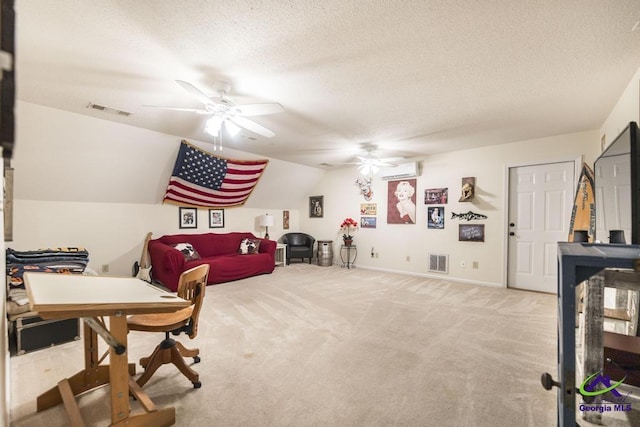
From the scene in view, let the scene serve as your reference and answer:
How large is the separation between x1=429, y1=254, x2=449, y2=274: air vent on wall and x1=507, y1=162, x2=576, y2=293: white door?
0.98m

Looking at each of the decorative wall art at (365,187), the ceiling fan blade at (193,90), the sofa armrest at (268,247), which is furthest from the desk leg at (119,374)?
the decorative wall art at (365,187)

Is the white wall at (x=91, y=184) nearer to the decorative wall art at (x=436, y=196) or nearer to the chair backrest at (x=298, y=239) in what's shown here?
the chair backrest at (x=298, y=239)

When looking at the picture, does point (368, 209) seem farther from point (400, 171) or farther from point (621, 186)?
point (621, 186)

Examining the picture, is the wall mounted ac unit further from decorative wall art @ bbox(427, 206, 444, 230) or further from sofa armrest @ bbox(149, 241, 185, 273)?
sofa armrest @ bbox(149, 241, 185, 273)

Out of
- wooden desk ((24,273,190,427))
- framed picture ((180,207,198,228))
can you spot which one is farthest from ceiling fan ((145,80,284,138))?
framed picture ((180,207,198,228))

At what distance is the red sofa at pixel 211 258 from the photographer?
4414mm

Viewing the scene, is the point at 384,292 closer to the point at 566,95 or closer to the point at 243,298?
the point at 243,298

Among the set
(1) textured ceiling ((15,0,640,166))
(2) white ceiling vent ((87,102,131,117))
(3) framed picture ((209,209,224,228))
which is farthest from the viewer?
(3) framed picture ((209,209,224,228))

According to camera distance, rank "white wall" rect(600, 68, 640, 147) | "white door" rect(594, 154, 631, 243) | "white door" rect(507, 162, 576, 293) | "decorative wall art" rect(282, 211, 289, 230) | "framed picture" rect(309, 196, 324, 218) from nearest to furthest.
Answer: "white door" rect(594, 154, 631, 243) < "white wall" rect(600, 68, 640, 147) < "white door" rect(507, 162, 576, 293) < "framed picture" rect(309, 196, 324, 218) < "decorative wall art" rect(282, 211, 289, 230)

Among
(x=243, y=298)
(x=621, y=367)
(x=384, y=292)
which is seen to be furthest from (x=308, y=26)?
(x=384, y=292)

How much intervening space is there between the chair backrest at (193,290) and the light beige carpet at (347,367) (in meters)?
0.41

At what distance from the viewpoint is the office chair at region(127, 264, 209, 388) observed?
193 centimetres

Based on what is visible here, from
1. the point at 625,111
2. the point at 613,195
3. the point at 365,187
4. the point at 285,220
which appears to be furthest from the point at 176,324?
the point at 285,220

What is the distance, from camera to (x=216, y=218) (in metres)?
6.12
